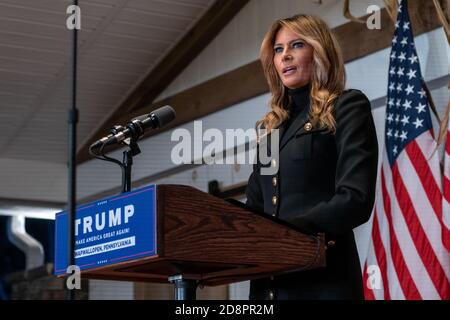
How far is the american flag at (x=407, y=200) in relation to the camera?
393 centimetres

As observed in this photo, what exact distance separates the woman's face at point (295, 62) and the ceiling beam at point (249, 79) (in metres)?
2.61

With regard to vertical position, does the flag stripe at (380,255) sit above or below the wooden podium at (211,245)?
above

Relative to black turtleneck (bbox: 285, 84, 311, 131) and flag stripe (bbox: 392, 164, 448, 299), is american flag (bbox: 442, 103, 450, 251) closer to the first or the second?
flag stripe (bbox: 392, 164, 448, 299)

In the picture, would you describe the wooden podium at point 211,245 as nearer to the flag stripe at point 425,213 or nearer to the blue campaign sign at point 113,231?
the blue campaign sign at point 113,231

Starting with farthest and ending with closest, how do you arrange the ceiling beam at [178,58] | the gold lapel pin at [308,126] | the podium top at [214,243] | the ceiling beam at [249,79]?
the ceiling beam at [178,58], the ceiling beam at [249,79], the gold lapel pin at [308,126], the podium top at [214,243]

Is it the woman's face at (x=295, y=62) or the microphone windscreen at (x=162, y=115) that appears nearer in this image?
the microphone windscreen at (x=162, y=115)

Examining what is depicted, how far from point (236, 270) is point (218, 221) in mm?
128

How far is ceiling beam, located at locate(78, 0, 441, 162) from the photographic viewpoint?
455cm

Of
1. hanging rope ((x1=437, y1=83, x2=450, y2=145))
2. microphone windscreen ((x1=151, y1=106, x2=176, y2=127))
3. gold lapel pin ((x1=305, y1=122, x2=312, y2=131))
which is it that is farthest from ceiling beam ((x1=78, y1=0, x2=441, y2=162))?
microphone windscreen ((x1=151, y1=106, x2=176, y2=127))

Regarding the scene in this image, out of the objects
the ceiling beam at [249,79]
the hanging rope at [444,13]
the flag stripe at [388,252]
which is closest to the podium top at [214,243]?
the flag stripe at [388,252]

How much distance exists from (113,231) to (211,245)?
18 centimetres

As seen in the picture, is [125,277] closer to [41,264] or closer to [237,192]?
[237,192]

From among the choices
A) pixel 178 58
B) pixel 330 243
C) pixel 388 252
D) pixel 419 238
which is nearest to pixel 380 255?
pixel 388 252
